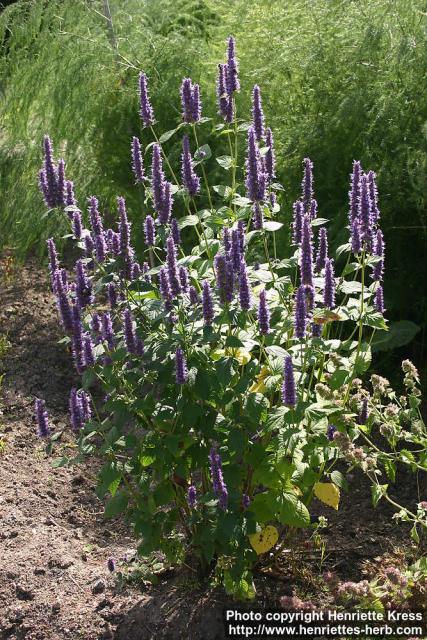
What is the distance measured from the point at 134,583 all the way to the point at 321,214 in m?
2.05

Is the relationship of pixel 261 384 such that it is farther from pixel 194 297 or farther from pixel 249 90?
pixel 249 90

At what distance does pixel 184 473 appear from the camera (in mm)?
3025

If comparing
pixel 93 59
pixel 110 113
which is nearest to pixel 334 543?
pixel 110 113

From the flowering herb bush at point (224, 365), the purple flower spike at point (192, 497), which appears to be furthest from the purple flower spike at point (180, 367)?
the purple flower spike at point (192, 497)

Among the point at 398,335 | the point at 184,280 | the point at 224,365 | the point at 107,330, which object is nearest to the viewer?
the point at 224,365

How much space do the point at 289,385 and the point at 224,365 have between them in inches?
9.2

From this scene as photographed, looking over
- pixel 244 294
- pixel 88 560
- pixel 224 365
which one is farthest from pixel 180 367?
pixel 88 560

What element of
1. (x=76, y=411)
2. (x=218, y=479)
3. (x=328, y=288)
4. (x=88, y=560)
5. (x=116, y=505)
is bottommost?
(x=88, y=560)

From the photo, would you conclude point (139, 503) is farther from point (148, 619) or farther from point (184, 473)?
point (148, 619)

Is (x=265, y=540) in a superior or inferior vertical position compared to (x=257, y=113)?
inferior

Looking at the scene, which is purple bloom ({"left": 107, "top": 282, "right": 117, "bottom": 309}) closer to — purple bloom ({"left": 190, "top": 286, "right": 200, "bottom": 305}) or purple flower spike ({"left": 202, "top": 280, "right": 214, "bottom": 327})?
purple bloom ({"left": 190, "top": 286, "right": 200, "bottom": 305})

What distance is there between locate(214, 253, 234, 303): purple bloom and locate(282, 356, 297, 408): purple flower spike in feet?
0.84

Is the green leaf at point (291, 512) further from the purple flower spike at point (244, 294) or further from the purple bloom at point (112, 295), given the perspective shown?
the purple bloom at point (112, 295)

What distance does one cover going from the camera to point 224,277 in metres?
2.74
